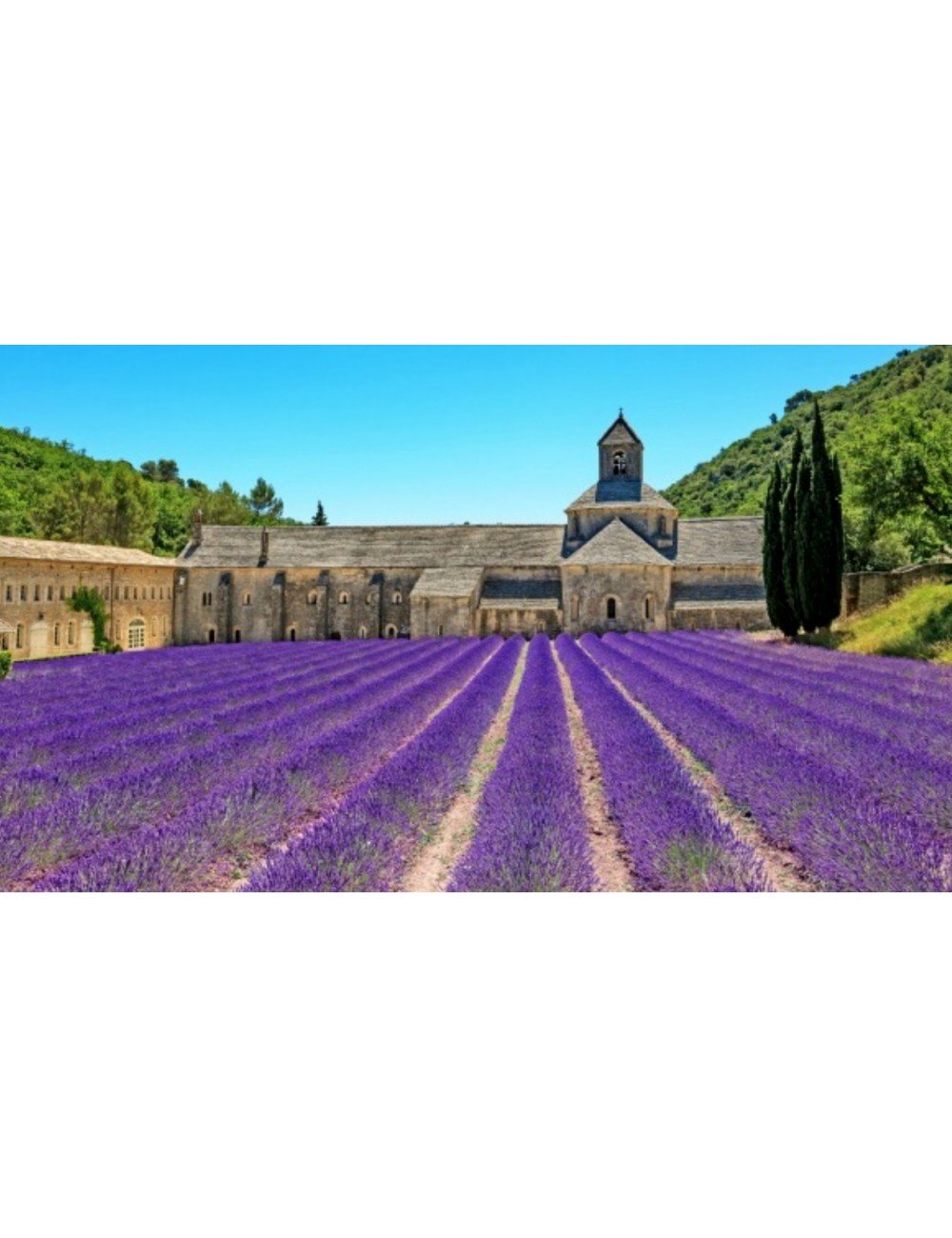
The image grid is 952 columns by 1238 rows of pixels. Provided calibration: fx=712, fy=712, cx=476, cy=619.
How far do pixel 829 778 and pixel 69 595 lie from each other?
3469 centimetres

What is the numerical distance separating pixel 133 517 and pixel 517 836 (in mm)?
53325

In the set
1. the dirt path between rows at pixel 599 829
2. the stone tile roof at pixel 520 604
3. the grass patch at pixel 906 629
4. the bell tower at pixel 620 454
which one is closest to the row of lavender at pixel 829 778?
the dirt path between rows at pixel 599 829

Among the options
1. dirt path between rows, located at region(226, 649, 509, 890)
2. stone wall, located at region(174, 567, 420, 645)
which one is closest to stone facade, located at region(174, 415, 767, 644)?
stone wall, located at region(174, 567, 420, 645)

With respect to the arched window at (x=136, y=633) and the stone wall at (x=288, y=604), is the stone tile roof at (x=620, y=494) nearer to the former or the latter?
the stone wall at (x=288, y=604)

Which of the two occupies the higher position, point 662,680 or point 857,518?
point 857,518

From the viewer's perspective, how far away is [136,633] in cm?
3847

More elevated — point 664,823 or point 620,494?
point 620,494

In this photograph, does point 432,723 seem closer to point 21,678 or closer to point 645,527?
point 21,678

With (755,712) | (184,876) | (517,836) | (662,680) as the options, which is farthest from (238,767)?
(662,680)

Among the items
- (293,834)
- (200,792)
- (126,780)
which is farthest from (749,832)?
(126,780)

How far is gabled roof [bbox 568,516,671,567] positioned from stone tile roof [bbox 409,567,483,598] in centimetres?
540

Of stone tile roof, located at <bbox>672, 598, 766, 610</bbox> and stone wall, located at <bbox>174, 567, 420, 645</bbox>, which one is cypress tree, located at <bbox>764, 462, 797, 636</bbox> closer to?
stone tile roof, located at <bbox>672, 598, 766, 610</bbox>

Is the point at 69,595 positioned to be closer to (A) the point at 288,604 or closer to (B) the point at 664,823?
(A) the point at 288,604
